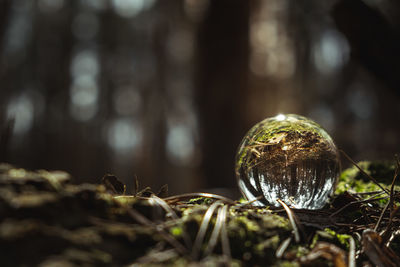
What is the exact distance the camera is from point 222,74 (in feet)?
12.7

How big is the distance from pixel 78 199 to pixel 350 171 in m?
1.76

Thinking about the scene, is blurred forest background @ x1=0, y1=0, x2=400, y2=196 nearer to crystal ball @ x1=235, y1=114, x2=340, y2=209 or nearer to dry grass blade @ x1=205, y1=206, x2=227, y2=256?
crystal ball @ x1=235, y1=114, x2=340, y2=209

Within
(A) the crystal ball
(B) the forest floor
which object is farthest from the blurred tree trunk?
(B) the forest floor

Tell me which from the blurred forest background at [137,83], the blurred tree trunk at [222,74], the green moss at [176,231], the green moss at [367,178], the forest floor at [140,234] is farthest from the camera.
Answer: the blurred forest background at [137,83]

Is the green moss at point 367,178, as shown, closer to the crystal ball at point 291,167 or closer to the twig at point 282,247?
the crystal ball at point 291,167

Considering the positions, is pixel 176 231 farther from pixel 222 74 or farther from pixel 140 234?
pixel 222 74

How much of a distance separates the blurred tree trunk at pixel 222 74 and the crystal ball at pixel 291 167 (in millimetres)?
2523

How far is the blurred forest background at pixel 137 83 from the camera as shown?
12.4m

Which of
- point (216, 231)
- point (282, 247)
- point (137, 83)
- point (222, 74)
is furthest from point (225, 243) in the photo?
point (137, 83)

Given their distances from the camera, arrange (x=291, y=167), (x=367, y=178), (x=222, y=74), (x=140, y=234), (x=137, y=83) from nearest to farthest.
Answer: (x=140, y=234) < (x=291, y=167) < (x=367, y=178) < (x=222, y=74) < (x=137, y=83)

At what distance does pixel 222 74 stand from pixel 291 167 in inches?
117

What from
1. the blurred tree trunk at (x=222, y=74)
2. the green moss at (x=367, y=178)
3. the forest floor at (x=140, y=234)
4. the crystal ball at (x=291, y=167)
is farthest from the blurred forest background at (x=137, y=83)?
the forest floor at (x=140, y=234)

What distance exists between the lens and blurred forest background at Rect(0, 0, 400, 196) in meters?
12.4

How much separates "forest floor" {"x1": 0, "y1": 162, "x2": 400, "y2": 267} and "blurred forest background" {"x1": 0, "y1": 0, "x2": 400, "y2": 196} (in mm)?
10425
